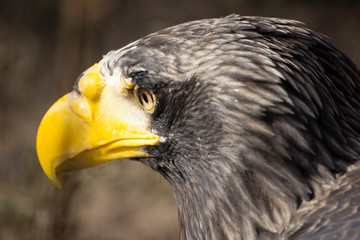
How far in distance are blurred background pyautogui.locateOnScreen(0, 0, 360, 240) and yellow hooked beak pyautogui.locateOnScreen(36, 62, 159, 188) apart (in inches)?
32.9

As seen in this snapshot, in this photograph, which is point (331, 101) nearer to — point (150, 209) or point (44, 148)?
point (44, 148)


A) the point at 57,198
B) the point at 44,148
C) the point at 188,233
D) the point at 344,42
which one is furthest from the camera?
the point at 344,42

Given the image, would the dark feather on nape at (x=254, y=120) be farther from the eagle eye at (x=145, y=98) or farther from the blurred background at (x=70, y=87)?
the blurred background at (x=70, y=87)

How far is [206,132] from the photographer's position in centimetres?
185

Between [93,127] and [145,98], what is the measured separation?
0.24m

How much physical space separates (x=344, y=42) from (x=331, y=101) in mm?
4656

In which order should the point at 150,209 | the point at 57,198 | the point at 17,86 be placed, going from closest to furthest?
1. the point at 57,198
2. the point at 17,86
3. the point at 150,209

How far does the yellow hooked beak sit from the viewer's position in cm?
201

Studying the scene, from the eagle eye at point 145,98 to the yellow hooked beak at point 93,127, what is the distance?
0.02 meters

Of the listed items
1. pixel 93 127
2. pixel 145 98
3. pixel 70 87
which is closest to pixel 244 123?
pixel 145 98

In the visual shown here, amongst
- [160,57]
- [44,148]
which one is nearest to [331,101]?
[160,57]

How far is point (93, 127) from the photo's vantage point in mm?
2061

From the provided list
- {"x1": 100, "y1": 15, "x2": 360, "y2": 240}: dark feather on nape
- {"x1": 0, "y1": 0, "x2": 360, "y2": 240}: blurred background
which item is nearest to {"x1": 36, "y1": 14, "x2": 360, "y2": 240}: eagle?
{"x1": 100, "y1": 15, "x2": 360, "y2": 240}: dark feather on nape

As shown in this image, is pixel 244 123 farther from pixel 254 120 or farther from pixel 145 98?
pixel 145 98
